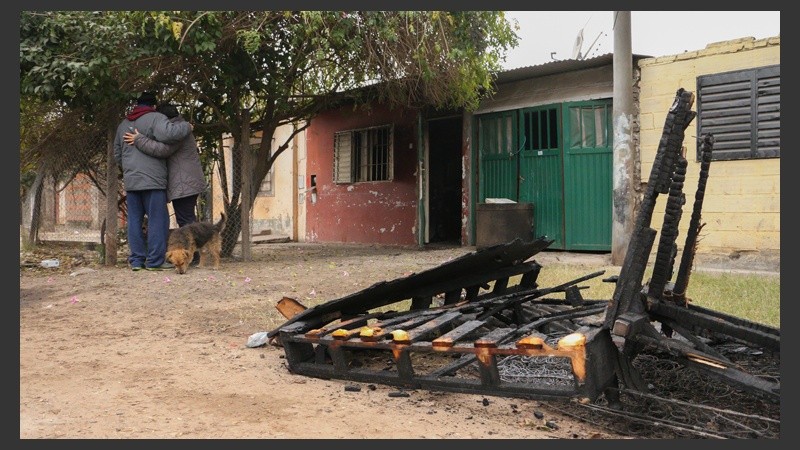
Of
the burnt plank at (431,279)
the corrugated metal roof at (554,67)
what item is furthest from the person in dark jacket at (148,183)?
the corrugated metal roof at (554,67)

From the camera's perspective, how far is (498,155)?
1102cm

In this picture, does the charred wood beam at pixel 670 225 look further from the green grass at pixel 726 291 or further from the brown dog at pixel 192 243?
the brown dog at pixel 192 243

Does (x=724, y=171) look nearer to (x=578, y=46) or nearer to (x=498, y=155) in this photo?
(x=498, y=155)

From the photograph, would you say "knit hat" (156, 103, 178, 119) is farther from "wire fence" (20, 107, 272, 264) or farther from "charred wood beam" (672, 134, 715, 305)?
"charred wood beam" (672, 134, 715, 305)

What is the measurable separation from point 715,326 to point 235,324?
11.4 feet

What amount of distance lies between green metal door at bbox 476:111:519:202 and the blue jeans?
213 inches

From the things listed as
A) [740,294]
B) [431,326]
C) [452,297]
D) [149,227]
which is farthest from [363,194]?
[431,326]

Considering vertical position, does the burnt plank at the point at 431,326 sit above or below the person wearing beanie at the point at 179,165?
below

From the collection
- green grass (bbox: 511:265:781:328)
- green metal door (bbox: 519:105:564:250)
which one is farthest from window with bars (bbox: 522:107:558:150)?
green grass (bbox: 511:265:781:328)

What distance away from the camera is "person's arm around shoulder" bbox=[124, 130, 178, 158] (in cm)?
776

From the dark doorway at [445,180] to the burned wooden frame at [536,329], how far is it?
8.42 meters

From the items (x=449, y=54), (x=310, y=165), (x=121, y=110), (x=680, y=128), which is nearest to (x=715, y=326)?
(x=680, y=128)

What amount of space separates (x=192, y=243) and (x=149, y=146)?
1.26 meters

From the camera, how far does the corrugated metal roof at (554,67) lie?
9195 mm
